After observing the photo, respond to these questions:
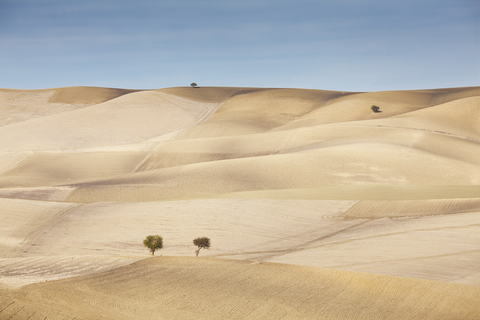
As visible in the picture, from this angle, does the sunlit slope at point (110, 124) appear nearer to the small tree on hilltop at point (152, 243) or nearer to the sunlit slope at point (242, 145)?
the sunlit slope at point (242, 145)

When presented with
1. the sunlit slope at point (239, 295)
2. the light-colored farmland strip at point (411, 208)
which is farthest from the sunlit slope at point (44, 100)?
the sunlit slope at point (239, 295)

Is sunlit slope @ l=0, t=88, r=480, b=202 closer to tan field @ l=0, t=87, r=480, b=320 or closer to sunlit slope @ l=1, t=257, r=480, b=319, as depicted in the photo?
tan field @ l=0, t=87, r=480, b=320

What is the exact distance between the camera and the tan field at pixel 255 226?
475 inches

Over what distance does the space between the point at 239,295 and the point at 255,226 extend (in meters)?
13.2

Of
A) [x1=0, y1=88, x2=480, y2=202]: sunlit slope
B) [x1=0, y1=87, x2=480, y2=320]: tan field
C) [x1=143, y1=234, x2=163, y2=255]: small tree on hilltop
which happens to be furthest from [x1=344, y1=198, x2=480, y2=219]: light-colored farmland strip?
[x1=143, y1=234, x2=163, y2=255]: small tree on hilltop

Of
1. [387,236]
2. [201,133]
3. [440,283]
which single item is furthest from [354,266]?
[201,133]

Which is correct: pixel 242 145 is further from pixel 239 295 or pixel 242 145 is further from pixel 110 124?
pixel 239 295

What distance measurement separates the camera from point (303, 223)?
85.3 ft

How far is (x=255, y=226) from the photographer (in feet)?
83.8

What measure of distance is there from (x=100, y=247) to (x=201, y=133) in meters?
54.1

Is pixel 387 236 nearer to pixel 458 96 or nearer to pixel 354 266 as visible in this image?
pixel 354 266

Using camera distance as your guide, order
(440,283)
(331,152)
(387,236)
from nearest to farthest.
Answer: (440,283), (387,236), (331,152)

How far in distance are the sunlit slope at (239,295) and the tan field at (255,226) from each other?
0.05m

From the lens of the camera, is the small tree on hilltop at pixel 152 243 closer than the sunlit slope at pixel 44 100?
Yes
